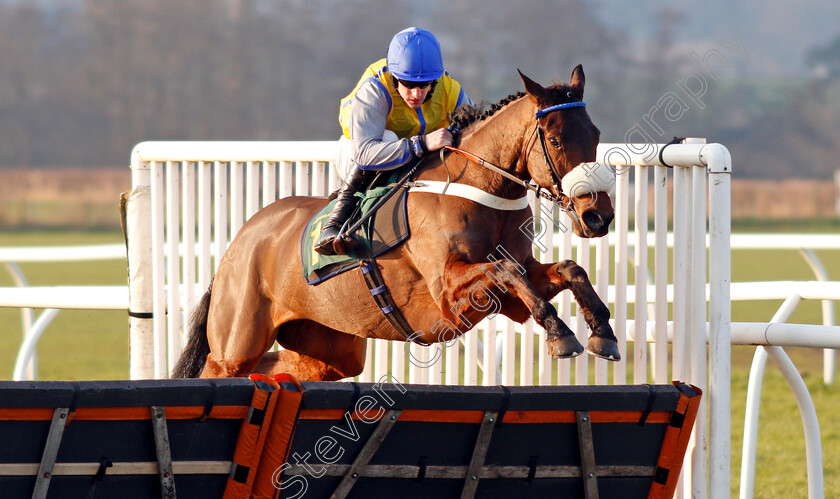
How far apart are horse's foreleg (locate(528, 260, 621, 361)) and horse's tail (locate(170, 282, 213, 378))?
1.58 m

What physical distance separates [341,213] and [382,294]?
323mm

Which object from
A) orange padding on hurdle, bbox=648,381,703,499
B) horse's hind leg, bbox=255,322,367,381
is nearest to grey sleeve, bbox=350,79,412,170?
horse's hind leg, bbox=255,322,367,381

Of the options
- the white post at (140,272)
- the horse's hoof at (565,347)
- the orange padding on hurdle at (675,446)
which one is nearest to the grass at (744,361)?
the orange padding on hurdle at (675,446)

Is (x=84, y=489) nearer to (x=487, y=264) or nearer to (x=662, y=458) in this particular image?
(x=487, y=264)

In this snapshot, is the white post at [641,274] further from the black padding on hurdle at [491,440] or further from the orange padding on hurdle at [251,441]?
the orange padding on hurdle at [251,441]

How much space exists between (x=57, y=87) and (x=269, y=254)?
48299 mm

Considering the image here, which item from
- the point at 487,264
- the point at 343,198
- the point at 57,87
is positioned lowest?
the point at 487,264

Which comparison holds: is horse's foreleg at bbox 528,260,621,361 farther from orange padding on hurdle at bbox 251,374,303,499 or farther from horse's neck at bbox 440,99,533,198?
orange padding on hurdle at bbox 251,374,303,499

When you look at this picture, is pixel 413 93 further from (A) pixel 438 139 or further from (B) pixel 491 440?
(B) pixel 491 440

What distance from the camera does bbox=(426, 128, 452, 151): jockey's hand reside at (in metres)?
3.60

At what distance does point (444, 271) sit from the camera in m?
3.42

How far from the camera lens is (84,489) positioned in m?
2.90

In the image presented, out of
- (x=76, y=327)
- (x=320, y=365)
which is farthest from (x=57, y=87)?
(x=320, y=365)

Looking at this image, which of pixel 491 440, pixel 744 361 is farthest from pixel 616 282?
pixel 744 361
